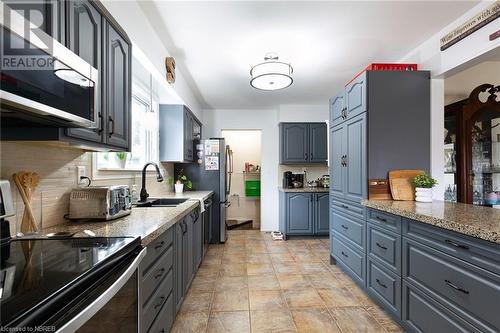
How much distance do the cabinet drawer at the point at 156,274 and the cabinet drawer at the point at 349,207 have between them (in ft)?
5.99

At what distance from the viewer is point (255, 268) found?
318 cm

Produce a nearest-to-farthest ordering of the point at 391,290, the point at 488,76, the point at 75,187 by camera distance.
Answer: the point at 75,187
the point at 391,290
the point at 488,76

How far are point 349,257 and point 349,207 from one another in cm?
55

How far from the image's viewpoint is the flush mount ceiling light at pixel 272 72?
2.58m

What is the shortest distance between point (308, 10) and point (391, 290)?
234 cm

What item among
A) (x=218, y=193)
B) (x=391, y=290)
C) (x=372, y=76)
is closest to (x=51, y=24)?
(x=372, y=76)

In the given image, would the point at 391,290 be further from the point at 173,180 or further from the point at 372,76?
the point at 173,180

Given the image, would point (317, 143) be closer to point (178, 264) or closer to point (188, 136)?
point (188, 136)

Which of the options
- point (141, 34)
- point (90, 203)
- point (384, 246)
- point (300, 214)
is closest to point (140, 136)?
point (141, 34)

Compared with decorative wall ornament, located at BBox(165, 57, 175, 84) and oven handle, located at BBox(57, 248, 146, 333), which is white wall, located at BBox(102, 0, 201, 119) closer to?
decorative wall ornament, located at BBox(165, 57, 175, 84)

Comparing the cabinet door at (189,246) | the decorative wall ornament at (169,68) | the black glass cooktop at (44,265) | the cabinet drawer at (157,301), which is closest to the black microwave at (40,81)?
the black glass cooktop at (44,265)

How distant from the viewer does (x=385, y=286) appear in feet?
6.88

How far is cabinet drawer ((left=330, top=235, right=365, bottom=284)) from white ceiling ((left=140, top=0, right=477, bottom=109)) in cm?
213

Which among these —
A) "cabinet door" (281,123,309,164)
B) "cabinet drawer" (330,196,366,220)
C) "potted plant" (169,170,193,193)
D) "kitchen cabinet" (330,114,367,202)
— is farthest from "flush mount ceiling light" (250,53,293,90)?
"cabinet door" (281,123,309,164)
